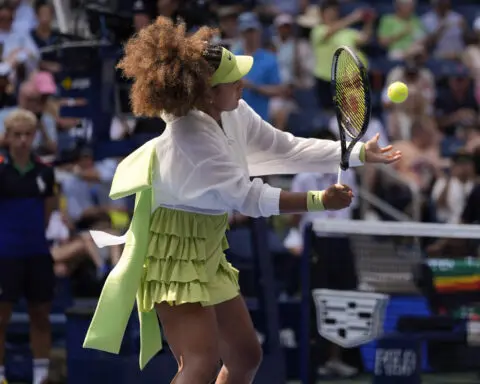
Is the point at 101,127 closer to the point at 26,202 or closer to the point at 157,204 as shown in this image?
the point at 26,202

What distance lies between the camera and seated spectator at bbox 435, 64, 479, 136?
12789mm

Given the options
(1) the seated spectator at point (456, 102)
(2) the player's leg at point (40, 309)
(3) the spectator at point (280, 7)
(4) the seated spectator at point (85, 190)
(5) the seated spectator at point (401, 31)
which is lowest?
(2) the player's leg at point (40, 309)

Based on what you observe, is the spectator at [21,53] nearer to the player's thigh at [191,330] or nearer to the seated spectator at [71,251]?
the seated spectator at [71,251]

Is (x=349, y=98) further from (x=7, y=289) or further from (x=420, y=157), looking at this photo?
(x=420, y=157)

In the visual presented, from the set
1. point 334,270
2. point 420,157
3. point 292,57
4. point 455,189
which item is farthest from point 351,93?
point 292,57

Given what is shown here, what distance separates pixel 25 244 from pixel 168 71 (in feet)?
10.5

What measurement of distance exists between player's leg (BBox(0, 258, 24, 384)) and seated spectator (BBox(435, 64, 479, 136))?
6233 mm

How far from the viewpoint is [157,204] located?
5.08 m

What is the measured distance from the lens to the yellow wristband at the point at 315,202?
4906 millimetres

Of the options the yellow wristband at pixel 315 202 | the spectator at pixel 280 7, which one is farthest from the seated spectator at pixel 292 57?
the yellow wristband at pixel 315 202

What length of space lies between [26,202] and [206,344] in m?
3.16

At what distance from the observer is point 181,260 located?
5055 millimetres

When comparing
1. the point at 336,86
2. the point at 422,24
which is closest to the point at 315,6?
the point at 422,24

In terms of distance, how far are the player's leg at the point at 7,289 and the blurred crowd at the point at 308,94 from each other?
806 millimetres
